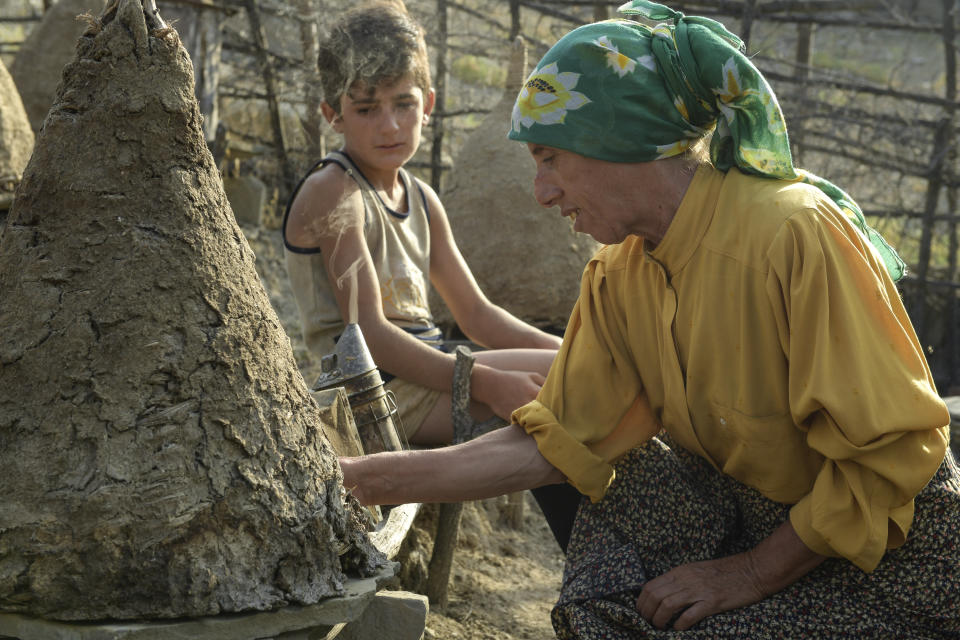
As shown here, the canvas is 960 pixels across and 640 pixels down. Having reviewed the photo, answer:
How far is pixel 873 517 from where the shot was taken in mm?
1934

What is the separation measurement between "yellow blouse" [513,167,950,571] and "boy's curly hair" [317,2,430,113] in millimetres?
1201

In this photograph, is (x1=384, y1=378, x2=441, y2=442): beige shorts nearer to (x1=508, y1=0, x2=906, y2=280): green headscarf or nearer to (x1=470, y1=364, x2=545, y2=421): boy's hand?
(x1=470, y1=364, x2=545, y2=421): boy's hand

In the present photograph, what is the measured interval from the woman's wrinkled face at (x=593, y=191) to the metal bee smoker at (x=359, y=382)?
61 centimetres

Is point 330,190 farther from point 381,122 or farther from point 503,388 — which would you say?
point 503,388

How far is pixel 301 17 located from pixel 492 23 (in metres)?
1.29

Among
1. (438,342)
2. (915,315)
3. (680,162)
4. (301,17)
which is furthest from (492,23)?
(680,162)

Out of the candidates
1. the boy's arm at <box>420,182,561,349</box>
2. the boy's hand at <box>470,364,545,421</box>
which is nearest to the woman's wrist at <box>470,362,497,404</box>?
the boy's hand at <box>470,364,545,421</box>

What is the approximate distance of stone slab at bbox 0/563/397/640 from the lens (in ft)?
4.78

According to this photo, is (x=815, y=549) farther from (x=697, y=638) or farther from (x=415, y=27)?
(x=415, y=27)

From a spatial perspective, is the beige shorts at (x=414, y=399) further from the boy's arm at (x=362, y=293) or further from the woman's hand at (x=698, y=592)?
the woman's hand at (x=698, y=592)

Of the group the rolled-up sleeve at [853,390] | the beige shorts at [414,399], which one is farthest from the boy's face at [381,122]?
the rolled-up sleeve at [853,390]

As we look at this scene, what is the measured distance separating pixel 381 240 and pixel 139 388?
1.76 m

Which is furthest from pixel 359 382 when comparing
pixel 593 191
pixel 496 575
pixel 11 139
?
pixel 11 139

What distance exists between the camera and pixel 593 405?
→ 233 cm
